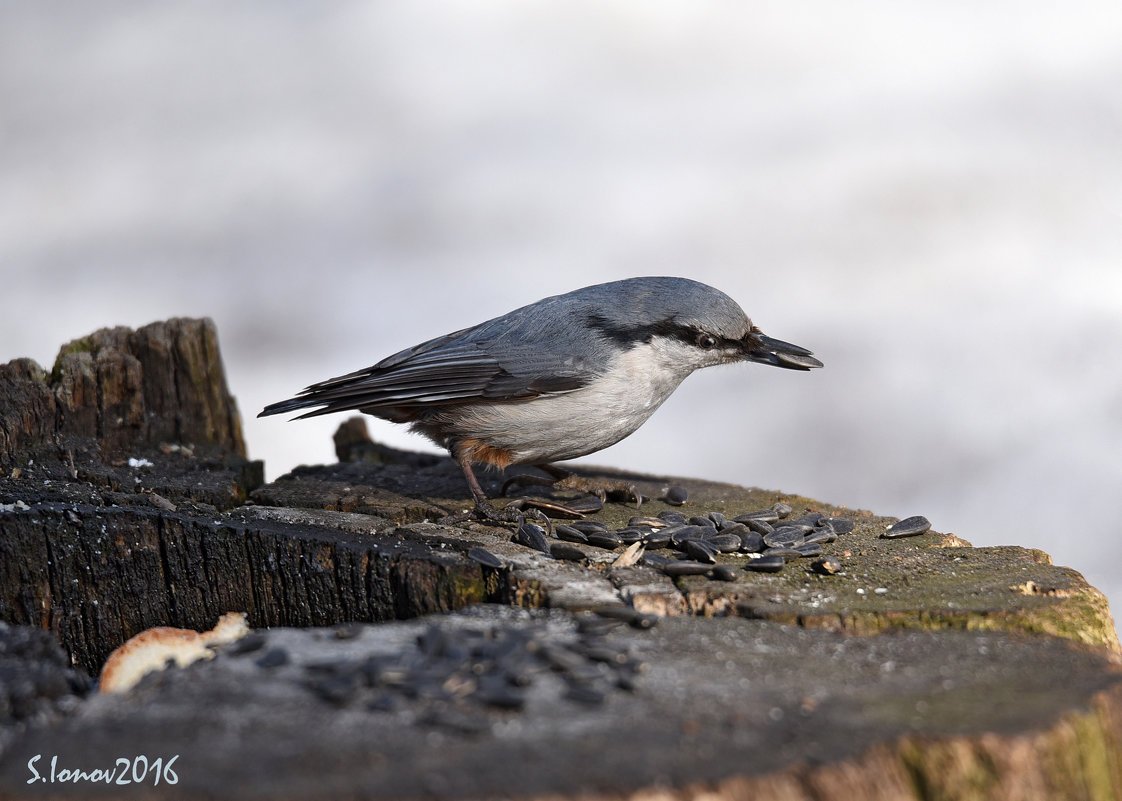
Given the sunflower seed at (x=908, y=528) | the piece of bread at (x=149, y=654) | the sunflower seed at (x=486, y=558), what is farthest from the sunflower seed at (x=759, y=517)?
the piece of bread at (x=149, y=654)

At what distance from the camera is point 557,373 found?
4.16 m

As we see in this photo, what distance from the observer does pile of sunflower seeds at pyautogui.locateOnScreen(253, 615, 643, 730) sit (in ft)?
6.71

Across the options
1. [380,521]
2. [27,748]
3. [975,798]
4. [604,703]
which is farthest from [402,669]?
[380,521]

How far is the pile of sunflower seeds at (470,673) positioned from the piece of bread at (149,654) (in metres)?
0.49

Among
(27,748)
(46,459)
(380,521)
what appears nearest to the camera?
(27,748)

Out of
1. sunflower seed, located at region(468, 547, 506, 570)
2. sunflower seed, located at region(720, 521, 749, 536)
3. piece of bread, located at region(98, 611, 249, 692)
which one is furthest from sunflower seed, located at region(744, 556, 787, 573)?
piece of bread, located at region(98, 611, 249, 692)

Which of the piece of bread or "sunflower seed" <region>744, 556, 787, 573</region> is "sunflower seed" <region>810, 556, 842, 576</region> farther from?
→ the piece of bread

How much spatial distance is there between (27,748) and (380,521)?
1768 mm

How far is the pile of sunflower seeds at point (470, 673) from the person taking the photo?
204cm

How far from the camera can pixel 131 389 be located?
451 centimetres

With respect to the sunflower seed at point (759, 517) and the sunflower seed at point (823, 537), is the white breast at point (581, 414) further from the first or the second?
the sunflower seed at point (823, 537)

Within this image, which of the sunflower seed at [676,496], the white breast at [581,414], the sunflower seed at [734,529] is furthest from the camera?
the sunflower seed at [676,496]

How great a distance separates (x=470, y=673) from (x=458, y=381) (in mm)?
2119

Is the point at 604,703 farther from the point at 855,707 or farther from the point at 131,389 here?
the point at 131,389
